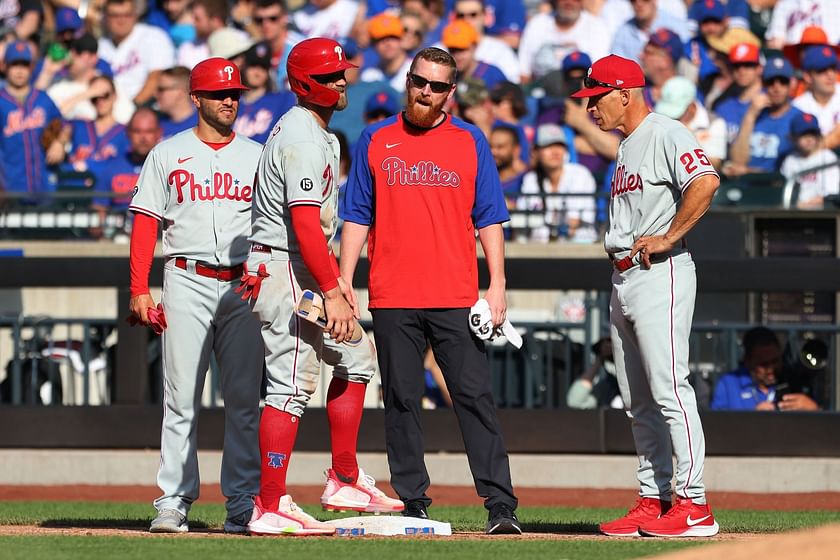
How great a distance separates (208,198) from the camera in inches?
246

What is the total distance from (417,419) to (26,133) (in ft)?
24.7

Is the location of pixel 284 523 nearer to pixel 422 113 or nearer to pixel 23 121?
pixel 422 113

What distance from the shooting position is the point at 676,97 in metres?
12.1

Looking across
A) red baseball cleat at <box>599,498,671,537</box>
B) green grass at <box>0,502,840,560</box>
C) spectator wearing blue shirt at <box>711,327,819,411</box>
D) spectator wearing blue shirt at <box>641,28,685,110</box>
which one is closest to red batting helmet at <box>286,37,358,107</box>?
green grass at <box>0,502,840,560</box>

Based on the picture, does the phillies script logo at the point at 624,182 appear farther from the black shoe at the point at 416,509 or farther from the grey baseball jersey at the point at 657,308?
the black shoe at the point at 416,509

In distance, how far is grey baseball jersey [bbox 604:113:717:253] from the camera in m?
6.00

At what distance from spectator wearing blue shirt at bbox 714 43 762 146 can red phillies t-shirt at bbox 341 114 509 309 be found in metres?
6.24

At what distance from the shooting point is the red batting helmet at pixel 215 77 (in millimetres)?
6168

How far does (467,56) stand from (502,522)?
24.6 ft

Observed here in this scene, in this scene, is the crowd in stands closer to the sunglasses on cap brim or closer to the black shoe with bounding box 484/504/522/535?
the sunglasses on cap brim

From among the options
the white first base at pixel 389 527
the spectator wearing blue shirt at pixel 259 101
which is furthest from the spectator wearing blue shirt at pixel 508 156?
the white first base at pixel 389 527

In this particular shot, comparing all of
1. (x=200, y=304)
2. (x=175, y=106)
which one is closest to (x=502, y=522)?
(x=200, y=304)

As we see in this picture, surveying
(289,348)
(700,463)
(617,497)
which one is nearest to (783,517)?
A: (617,497)

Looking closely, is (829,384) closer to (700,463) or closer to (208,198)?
(700,463)
